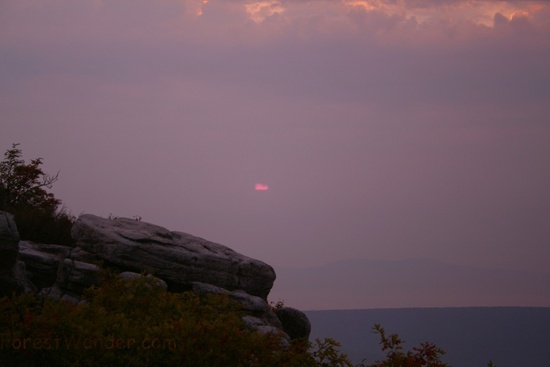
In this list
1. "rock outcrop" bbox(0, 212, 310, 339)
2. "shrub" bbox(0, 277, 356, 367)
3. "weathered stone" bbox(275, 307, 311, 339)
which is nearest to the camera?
"shrub" bbox(0, 277, 356, 367)

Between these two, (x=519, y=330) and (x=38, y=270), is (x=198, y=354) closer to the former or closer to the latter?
(x=38, y=270)

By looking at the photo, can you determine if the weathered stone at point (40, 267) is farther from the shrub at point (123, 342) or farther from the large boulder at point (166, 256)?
the shrub at point (123, 342)

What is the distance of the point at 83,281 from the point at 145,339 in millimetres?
8430

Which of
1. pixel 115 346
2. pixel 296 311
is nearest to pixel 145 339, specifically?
pixel 115 346

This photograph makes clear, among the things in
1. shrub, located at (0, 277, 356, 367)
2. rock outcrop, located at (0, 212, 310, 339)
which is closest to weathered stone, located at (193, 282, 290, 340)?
rock outcrop, located at (0, 212, 310, 339)

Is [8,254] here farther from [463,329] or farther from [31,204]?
[463,329]

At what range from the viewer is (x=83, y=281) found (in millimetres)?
18375

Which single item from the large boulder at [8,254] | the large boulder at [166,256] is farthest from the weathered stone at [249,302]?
the large boulder at [8,254]

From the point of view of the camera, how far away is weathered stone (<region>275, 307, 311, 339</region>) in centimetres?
2311

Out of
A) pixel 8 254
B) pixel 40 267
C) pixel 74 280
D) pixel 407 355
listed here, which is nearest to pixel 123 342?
pixel 407 355

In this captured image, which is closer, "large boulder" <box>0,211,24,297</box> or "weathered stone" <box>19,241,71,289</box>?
"large boulder" <box>0,211,24,297</box>

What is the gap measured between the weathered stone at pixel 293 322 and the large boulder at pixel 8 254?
9390 mm

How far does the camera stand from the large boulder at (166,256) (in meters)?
19.8

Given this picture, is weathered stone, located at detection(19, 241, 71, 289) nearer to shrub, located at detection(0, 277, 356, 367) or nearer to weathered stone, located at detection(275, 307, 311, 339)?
weathered stone, located at detection(275, 307, 311, 339)
